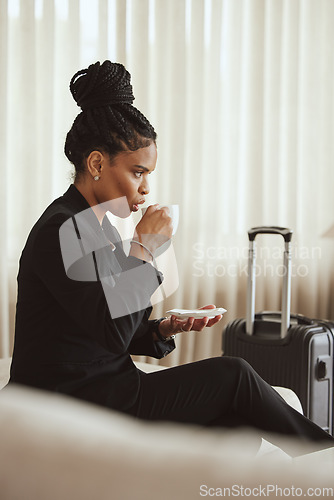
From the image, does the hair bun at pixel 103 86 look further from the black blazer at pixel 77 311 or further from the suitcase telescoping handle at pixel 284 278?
the suitcase telescoping handle at pixel 284 278

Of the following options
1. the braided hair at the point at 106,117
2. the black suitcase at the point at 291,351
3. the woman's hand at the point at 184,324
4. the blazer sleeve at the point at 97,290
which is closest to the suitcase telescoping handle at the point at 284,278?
the black suitcase at the point at 291,351

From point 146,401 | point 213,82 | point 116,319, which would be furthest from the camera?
point 213,82

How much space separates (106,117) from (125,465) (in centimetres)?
69

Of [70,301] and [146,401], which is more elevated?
[70,301]

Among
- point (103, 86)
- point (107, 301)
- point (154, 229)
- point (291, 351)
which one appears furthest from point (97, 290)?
point (291, 351)

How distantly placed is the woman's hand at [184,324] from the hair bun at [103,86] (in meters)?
0.46

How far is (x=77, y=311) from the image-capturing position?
96cm

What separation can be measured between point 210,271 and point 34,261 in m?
1.90

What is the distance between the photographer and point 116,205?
1146 millimetres

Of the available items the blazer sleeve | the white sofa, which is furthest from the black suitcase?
the white sofa

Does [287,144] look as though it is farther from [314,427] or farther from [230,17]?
[314,427]

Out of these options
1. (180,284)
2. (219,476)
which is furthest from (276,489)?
(180,284)

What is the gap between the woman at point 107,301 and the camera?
971mm

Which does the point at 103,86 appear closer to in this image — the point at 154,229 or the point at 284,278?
the point at 154,229
